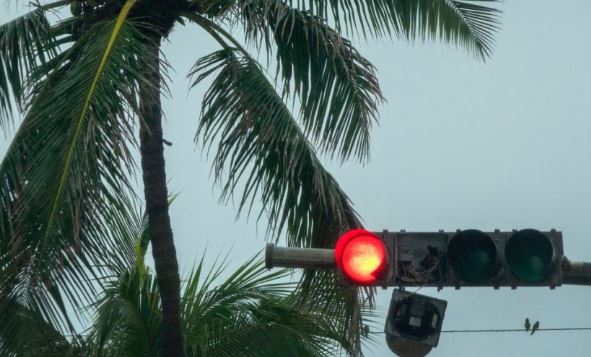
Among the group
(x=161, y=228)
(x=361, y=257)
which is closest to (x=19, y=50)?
(x=161, y=228)

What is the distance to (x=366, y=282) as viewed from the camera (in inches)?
396

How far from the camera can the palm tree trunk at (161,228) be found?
15.6 meters

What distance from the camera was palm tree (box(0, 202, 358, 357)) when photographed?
16.6 meters

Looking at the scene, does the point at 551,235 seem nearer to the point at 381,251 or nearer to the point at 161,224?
the point at 381,251

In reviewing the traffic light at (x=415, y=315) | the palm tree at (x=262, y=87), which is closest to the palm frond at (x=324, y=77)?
the palm tree at (x=262, y=87)

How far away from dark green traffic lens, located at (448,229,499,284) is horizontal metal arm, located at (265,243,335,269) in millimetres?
821

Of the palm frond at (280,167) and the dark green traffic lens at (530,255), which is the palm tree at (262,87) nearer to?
the palm frond at (280,167)

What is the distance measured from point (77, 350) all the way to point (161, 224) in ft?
5.32

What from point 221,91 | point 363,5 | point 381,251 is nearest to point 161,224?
point 221,91

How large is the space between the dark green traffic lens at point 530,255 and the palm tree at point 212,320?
628 cm

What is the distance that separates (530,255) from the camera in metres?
10.2

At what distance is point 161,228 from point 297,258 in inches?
216

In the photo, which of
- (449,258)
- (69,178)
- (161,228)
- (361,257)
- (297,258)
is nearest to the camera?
(361,257)

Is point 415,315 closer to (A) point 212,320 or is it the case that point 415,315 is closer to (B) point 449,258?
(B) point 449,258
